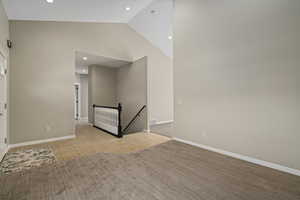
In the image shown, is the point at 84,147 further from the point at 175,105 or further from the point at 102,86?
the point at 102,86

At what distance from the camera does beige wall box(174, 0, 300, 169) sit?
212cm

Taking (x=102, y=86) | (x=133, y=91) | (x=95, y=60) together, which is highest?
(x=95, y=60)

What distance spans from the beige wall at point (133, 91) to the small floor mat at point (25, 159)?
3000mm

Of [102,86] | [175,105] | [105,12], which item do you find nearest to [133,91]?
[102,86]

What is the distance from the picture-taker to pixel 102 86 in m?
6.69

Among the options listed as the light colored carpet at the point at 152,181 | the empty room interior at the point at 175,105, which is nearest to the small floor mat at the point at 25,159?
the empty room interior at the point at 175,105

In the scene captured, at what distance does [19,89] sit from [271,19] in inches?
210

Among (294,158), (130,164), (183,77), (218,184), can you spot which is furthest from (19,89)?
(294,158)

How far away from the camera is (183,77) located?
3.69 metres

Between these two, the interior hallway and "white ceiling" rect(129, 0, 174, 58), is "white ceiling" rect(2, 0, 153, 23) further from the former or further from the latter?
the interior hallway

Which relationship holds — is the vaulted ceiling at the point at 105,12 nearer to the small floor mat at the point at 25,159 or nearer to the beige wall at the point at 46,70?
the beige wall at the point at 46,70

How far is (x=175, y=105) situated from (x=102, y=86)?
4.07 metres

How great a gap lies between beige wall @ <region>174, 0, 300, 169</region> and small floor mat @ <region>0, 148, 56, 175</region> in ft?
9.75

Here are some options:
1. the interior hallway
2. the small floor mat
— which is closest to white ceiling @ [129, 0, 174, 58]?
the interior hallway
